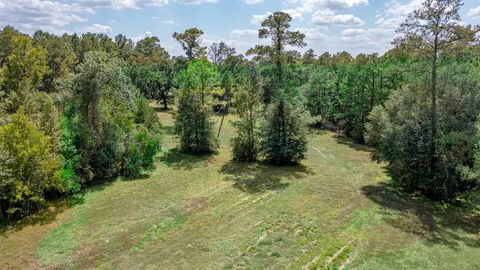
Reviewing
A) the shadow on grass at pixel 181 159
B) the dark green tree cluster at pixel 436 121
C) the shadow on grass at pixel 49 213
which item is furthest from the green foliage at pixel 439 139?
the shadow on grass at pixel 49 213

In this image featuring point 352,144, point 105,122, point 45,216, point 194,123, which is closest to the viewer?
point 45,216

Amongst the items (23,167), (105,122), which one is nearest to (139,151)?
(105,122)

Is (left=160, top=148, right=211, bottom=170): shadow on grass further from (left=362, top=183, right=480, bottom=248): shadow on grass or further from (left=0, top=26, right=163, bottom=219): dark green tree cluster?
(left=362, top=183, right=480, bottom=248): shadow on grass

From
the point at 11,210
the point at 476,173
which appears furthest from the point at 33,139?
the point at 476,173

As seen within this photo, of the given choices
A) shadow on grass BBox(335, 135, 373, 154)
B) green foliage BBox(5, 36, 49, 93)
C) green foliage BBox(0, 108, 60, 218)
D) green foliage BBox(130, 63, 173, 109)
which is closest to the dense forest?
green foliage BBox(0, 108, 60, 218)

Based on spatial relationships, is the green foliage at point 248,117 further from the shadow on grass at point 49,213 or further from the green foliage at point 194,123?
the shadow on grass at point 49,213

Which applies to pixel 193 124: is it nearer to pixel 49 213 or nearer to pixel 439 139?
pixel 49 213
